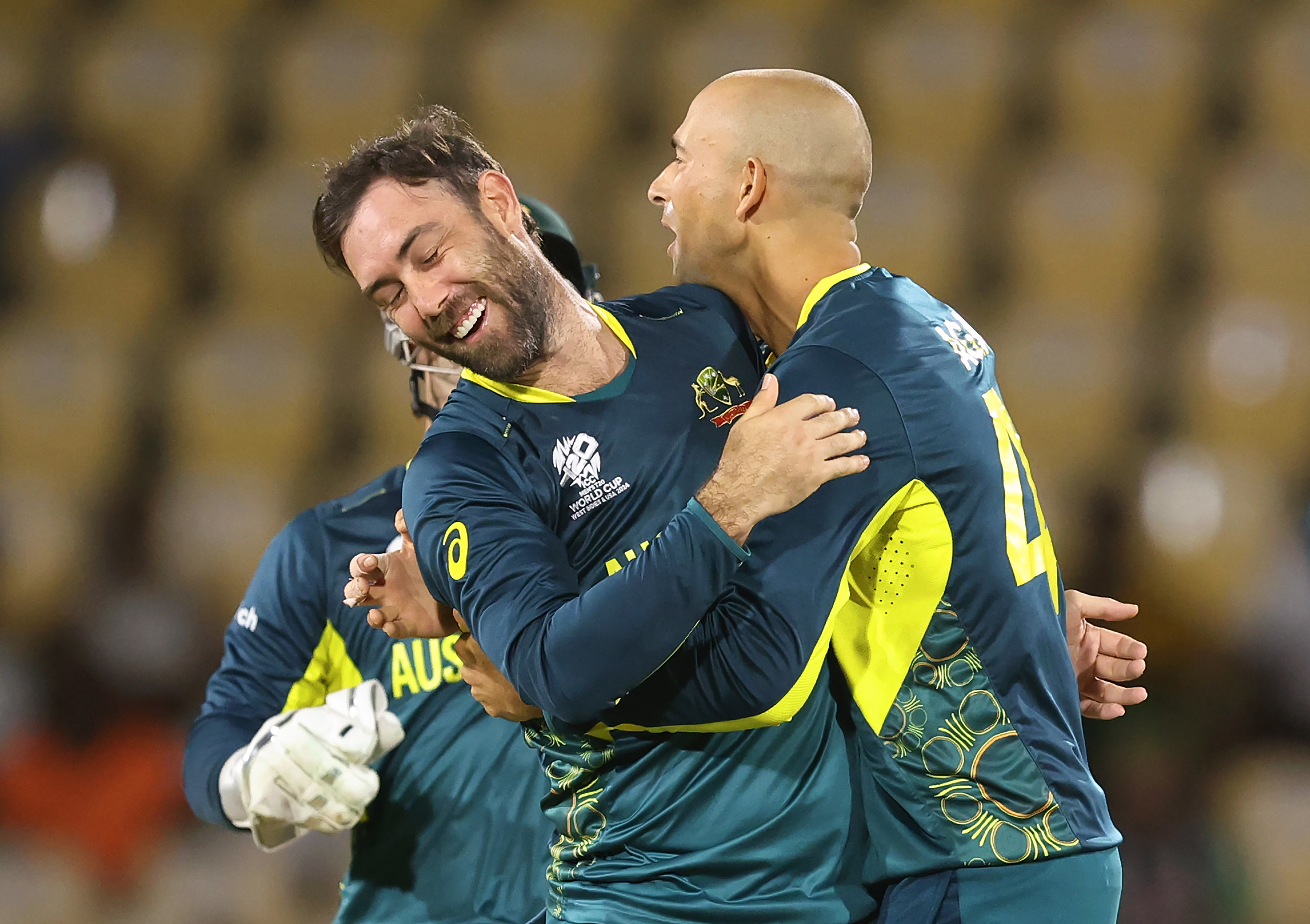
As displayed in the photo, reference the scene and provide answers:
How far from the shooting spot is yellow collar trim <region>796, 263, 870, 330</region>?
1.88 m

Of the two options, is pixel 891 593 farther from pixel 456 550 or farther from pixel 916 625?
pixel 456 550

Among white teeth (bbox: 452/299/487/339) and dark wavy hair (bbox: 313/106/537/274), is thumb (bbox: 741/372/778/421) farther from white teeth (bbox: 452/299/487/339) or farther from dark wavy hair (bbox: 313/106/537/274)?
dark wavy hair (bbox: 313/106/537/274)

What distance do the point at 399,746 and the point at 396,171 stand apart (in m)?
1.07

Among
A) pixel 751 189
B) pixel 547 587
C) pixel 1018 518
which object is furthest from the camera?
pixel 751 189

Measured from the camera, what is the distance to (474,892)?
2.48 m

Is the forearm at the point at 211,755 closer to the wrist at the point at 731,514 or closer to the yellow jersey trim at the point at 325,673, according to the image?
the yellow jersey trim at the point at 325,673

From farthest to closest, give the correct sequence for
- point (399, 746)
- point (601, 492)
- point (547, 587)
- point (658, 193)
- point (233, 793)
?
point (399, 746)
point (233, 793)
point (658, 193)
point (601, 492)
point (547, 587)

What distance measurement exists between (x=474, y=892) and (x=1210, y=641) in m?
2.36

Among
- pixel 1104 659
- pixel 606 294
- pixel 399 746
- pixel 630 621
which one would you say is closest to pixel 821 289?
pixel 630 621

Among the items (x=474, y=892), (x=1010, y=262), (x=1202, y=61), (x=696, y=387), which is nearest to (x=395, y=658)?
(x=474, y=892)

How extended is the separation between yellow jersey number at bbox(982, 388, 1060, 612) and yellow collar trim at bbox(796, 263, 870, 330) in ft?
0.81

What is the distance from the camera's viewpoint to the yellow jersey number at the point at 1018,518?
1783mm

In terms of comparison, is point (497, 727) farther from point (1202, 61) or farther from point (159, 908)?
point (1202, 61)

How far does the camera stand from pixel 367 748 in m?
2.30
